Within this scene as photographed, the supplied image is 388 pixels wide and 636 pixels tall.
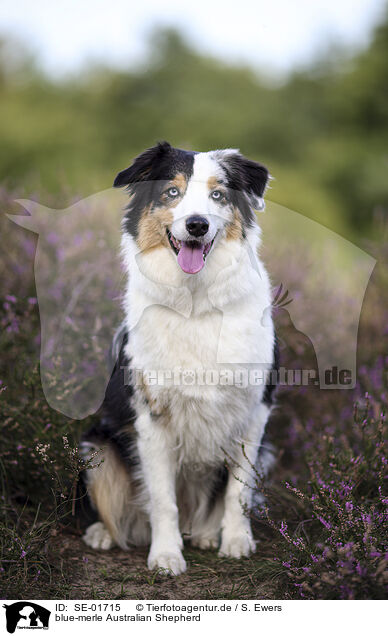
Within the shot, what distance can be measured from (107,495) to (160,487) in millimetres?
374

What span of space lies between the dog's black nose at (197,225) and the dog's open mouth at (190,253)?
8 centimetres

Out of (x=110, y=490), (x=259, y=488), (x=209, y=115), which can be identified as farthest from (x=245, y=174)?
(x=209, y=115)

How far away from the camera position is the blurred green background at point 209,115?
322 inches

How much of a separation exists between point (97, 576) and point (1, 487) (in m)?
0.72

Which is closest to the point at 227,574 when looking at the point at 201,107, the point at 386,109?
the point at 201,107

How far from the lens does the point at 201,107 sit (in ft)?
29.1

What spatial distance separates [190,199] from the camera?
2.51 meters

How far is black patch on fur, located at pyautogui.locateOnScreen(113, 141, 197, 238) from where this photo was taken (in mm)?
2568

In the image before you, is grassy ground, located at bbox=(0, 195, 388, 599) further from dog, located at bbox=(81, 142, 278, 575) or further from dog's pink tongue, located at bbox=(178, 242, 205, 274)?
dog's pink tongue, located at bbox=(178, 242, 205, 274)

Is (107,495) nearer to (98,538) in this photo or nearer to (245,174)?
(98,538)
